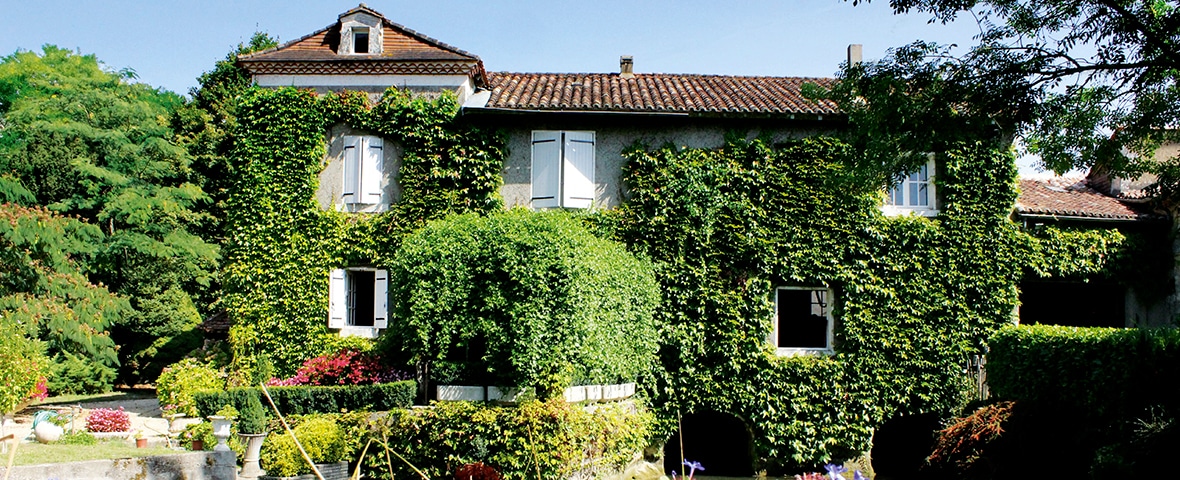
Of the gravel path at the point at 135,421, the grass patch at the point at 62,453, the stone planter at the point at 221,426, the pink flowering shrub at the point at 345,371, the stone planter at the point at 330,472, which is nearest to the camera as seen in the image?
the grass patch at the point at 62,453

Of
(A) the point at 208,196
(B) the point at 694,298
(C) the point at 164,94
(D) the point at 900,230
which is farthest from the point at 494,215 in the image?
(C) the point at 164,94

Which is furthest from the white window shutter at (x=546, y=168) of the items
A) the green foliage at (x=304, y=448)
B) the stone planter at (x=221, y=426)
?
the stone planter at (x=221, y=426)

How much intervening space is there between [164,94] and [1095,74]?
32498 millimetres

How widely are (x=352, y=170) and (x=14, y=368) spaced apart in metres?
6.57

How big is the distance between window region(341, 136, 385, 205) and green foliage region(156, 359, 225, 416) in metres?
4.02

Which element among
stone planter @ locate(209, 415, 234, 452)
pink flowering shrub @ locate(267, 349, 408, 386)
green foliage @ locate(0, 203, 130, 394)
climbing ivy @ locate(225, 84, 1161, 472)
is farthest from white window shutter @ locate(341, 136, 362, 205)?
green foliage @ locate(0, 203, 130, 394)

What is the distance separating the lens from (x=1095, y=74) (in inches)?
393

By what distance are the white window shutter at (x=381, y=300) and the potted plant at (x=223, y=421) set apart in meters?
3.50

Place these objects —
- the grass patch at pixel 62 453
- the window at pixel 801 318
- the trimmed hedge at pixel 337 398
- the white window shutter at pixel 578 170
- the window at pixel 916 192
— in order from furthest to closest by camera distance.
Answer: the window at pixel 801 318, the window at pixel 916 192, the white window shutter at pixel 578 170, the trimmed hedge at pixel 337 398, the grass patch at pixel 62 453

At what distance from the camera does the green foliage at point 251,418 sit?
13.0 metres

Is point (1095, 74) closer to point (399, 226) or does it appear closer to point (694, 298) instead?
point (694, 298)

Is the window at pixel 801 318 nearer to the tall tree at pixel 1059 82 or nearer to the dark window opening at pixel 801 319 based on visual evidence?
the dark window opening at pixel 801 319

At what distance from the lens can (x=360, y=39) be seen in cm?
1720

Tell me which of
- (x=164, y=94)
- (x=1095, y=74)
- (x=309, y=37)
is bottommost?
(x=1095, y=74)
